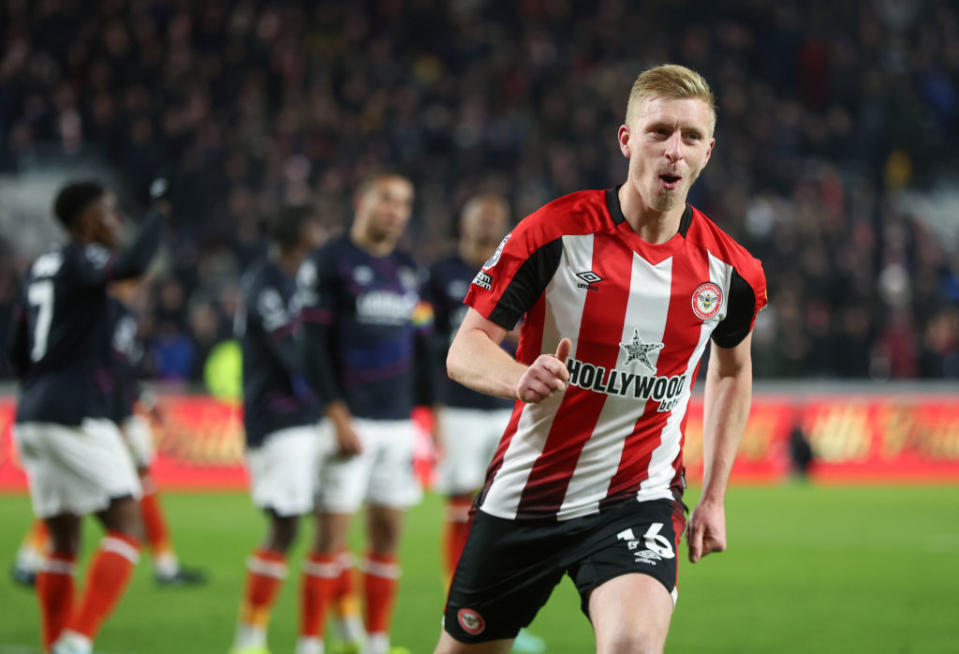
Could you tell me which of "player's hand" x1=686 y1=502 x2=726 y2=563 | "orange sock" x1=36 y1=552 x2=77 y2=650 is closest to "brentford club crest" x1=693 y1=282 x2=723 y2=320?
"player's hand" x1=686 y1=502 x2=726 y2=563

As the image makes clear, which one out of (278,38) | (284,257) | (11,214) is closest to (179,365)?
Result: (11,214)

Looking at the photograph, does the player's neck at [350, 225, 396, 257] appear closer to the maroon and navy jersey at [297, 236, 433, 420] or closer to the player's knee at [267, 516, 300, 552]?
the maroon and navy jersey at [297, 236, 433, 420]

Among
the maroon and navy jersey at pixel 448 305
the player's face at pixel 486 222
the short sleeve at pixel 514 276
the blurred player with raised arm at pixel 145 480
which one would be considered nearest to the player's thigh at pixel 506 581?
the short sleeve at pixel 514 276

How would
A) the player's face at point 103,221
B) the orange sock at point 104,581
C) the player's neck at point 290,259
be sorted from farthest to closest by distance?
the player's neck at point 290,259 < the player's face at point 103,221 < the orange sock at point 104,581

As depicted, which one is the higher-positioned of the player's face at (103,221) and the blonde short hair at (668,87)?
the blonde short hair at (668,87)

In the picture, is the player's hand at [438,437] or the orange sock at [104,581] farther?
the player's hand at [438,437]

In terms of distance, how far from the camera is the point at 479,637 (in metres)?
3.80

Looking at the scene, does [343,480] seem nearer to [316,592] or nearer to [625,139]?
[316,592]

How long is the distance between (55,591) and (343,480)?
57.5 inches

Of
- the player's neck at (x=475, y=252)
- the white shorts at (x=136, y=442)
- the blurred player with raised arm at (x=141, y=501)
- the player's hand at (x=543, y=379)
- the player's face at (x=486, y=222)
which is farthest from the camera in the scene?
the white shorts at (x=136, y=442)

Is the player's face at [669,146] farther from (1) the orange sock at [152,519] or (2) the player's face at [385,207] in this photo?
(1) the orange sock at [152,519]

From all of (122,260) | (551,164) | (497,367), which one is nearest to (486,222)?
(122,260)

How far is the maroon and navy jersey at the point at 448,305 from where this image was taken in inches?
304

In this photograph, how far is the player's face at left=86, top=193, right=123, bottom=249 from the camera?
607 centimetres
